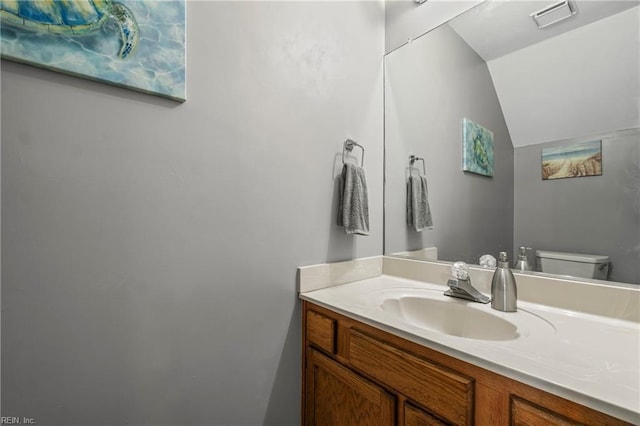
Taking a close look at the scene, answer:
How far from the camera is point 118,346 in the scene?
0.78 meters

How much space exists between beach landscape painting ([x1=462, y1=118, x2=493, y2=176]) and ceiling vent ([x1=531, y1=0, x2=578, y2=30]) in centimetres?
41

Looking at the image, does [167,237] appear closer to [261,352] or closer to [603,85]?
[261,352]

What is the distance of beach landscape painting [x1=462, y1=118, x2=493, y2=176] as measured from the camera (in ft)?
3.99

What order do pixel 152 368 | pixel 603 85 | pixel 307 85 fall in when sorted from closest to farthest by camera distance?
pixel 152 368
pixel 603 85
pixel 307 85

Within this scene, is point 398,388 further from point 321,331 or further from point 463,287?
point 463,287

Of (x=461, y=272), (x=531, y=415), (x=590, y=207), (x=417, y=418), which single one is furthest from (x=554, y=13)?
(x=417, y=418)

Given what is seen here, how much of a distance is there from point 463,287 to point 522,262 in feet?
0.88

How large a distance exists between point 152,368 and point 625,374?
115 cm

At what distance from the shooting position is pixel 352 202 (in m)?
1.25

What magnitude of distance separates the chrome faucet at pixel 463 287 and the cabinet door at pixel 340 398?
48 cm

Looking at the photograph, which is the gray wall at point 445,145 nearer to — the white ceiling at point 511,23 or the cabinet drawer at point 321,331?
the white ceiling at point 511,23

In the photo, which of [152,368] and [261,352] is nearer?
[152,368]

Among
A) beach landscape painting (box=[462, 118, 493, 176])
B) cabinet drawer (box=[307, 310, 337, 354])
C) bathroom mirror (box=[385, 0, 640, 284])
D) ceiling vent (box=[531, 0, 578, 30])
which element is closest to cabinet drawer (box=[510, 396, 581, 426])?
cabinet drawer (box=[307, 310, 337, 354])

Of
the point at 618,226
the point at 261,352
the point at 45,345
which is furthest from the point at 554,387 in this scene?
the point at 45,345
